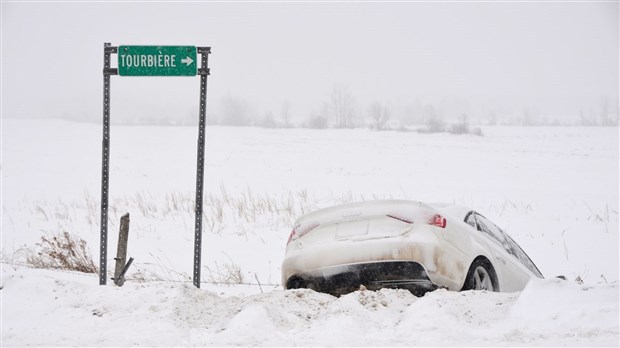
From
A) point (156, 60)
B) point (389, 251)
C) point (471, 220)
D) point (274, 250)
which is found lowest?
point (274, 250)

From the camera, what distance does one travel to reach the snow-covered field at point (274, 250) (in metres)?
5.21

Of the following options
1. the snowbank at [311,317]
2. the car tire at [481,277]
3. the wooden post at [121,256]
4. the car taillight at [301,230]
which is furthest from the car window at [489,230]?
the wooden post at [121,256]

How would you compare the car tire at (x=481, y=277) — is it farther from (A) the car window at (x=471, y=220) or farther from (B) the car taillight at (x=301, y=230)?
(B) the car taillight at (x=301, y=230)

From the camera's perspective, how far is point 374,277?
6.33m

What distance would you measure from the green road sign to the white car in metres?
2.10

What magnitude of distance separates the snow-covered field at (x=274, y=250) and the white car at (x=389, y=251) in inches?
14.2

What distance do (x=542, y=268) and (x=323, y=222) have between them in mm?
7163

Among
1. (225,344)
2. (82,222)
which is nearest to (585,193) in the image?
(82,222)

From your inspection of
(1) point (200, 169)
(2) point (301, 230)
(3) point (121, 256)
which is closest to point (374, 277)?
(2) point (301, 230)

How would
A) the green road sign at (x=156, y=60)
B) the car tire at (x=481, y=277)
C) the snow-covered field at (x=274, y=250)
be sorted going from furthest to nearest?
the green road sign at (x=156, y=60)
the car tire at (x=481, y=277)
the snow-covered field at (x=274, y=250)

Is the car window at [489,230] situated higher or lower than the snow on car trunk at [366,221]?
lower

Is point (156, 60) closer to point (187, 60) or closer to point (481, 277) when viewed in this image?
point (187, 60)

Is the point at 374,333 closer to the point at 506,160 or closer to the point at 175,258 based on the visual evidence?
the point at 175,258

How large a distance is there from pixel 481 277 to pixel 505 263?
0.54 m
